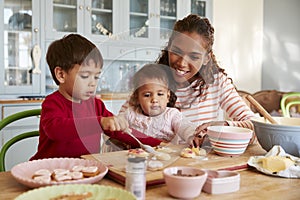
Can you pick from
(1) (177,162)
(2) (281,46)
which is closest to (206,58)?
(1) (177,162)

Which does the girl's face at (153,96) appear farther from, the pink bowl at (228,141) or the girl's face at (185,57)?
the pink bowl at (228,141)

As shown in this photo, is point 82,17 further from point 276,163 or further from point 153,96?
point 276,163

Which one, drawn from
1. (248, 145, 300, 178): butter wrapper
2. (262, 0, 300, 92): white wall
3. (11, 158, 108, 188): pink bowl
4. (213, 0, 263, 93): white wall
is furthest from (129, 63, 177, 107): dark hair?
(262, 0, 300, 92): white wall

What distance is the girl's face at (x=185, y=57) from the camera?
1168mm

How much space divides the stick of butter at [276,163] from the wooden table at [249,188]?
0.10ft

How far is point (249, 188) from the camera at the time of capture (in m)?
0.90

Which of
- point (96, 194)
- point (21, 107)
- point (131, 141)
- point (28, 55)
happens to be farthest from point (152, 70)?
point (28, 55)

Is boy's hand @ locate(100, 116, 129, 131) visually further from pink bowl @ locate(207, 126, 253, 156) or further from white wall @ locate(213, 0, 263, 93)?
white wall @ locate(213, 0, 263, 93)

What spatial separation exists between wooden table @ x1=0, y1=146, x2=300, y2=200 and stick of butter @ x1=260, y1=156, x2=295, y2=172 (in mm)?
31

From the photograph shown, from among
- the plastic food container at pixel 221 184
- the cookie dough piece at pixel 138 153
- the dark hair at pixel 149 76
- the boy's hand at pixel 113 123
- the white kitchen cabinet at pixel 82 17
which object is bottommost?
the plastic food container at pixel 221 184

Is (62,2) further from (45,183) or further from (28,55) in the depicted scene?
(45,183)

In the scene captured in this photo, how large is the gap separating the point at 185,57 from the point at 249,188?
1.55 ft

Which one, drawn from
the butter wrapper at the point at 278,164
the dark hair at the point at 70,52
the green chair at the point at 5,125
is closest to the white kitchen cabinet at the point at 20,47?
the green chair at the point at 5,125

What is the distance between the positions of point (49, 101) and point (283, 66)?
377cm
